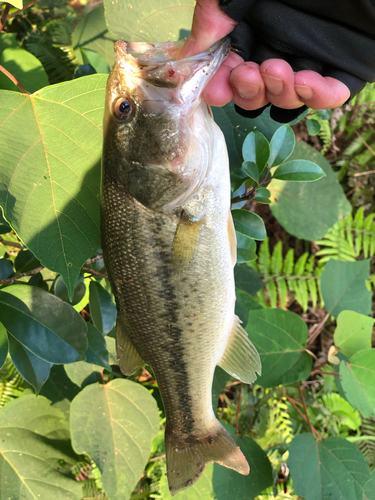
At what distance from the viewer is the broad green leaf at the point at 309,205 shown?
8.38ft

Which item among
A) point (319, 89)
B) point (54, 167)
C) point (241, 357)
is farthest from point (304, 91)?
point (241, 357)

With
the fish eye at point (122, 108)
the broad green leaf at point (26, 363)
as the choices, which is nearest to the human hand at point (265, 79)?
the fish eye at point (122, 108)

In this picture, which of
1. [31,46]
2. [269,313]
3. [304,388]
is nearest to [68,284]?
[269,313]

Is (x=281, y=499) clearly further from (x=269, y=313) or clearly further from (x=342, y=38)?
(x=342, y=38)

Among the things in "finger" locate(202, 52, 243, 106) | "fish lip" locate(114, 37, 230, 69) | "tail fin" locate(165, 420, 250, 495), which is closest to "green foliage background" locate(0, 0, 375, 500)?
"fish lip" locate(114, 37, 230, 69)

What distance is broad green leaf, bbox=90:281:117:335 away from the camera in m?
1.44

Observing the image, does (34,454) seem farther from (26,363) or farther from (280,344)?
(280,344)

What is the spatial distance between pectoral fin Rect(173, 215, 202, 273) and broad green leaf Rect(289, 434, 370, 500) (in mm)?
1154

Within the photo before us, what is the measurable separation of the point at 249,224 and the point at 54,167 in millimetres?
711

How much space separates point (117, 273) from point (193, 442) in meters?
0.75

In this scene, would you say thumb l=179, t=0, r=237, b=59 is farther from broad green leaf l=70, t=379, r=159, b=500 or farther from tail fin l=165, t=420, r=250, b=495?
broad green leaf l=70, t=379, r=159, b=500

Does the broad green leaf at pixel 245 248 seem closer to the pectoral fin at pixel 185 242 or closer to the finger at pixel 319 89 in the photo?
the pectoral fin at pixel 185 242

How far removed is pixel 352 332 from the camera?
5.13 ft

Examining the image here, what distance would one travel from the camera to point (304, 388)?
3021 millimetres
